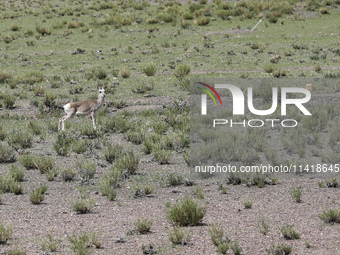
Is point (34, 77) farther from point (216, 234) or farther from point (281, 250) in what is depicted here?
point (281, 250)

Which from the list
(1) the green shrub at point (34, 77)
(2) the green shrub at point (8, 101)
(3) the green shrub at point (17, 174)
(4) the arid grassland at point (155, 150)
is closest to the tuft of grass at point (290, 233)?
(4) the arid grassland at point (155, 150)

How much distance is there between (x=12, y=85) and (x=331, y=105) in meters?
12.6

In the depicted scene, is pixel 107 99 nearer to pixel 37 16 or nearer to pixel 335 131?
pixel 335 131

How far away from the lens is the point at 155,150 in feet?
44.1

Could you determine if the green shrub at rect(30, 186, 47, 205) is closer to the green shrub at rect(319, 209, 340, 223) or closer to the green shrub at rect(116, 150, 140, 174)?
the green shrub at rect(116, 150, 140, 174)

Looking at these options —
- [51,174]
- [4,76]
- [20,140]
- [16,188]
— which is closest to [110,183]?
[51,174]

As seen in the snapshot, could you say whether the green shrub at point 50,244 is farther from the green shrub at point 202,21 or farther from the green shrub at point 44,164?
the green shrub at point 202,21

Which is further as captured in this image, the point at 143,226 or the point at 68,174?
the point at 68,174

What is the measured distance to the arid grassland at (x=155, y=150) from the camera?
8203 millimetres

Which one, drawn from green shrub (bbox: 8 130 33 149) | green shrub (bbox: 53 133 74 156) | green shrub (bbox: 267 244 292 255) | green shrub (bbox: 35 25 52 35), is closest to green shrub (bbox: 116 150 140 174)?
green shrub (bbox: 53 133 74 156)

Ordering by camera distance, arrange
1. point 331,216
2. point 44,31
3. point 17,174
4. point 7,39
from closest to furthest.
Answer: point 331,216 → point 17,174 → point 7,39 → point 44,31

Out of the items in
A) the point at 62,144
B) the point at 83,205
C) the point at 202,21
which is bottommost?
the point at 62,144

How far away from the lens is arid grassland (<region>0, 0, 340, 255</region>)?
8203mm

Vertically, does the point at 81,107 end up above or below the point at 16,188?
above
